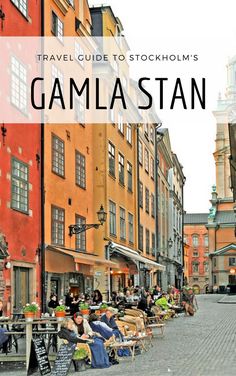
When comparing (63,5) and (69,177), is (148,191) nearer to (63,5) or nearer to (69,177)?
(69,177)

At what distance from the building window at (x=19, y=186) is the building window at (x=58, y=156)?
142 inches

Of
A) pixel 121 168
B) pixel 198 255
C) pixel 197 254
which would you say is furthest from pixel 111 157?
pixel 198 255

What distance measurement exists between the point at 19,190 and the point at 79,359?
9277mm

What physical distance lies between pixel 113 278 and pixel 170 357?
21.8m

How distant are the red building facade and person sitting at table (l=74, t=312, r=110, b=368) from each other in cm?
571

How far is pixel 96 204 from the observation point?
114ft

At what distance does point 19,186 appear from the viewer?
22766 mm

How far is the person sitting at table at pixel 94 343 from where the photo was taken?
48.9ft

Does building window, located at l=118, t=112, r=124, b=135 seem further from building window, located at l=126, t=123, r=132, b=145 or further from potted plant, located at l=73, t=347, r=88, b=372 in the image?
potted plant, located at l=73, t=347, r=88, b=372

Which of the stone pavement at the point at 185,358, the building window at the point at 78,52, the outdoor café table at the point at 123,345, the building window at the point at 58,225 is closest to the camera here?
the stone pavement at the point at 185,358

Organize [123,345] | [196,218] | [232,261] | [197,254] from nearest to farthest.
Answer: [123,345] < [232,261] < [197,254] < [196,218]

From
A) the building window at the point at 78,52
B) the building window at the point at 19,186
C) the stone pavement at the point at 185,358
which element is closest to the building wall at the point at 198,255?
the building window at the point at 78,52

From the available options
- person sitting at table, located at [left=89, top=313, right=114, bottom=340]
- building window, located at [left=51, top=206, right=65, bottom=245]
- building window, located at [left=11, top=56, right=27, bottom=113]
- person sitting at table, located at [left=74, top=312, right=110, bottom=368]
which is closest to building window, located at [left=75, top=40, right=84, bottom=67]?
building window, located at [left=51, top=206, right=65, bottom=245]

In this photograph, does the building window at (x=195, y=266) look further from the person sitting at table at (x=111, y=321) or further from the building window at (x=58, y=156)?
the person sitting at table at (x=111, y=321)
